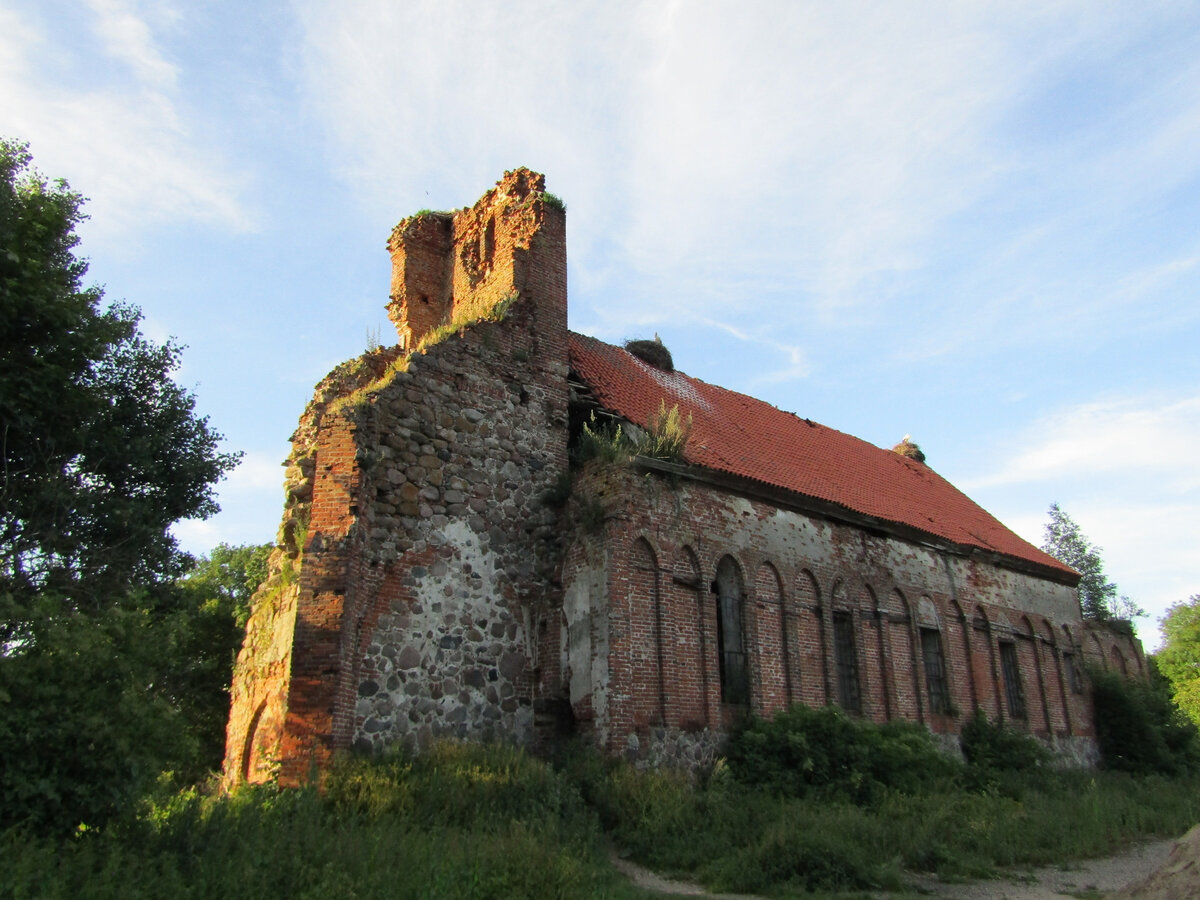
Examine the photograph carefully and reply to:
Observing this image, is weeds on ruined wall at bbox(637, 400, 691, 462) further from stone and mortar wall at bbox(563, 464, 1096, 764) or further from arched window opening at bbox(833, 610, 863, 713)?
arched window opening at bbox(833, 610, 863, 713)

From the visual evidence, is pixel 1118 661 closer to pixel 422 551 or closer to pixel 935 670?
pixel 935 670

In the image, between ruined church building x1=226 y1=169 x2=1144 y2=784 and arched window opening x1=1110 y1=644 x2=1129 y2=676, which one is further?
arched window opening x1=1110 y1=644 x2=1129 y2=676

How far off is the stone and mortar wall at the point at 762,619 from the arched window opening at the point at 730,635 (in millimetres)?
144

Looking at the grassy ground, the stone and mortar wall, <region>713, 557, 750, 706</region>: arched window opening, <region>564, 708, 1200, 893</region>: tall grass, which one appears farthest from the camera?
<region>713, 557, 750, 706</region>: arched window opening

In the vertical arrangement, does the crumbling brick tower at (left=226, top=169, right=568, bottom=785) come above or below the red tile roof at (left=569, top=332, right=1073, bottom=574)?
below

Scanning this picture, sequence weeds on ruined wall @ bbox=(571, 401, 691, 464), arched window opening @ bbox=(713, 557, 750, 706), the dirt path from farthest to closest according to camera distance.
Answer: arched window opening @ bbox=(713, 557, 750, 706) → weeds on ruined wall @ bbox=(571, 401, 691, 464) → the dirt path

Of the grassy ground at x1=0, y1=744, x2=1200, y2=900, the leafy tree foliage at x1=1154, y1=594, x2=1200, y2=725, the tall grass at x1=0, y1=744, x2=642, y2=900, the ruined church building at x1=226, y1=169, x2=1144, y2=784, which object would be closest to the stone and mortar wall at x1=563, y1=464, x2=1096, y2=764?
the ruined church building at x1=226, y1=169, x2=1144, y2=784

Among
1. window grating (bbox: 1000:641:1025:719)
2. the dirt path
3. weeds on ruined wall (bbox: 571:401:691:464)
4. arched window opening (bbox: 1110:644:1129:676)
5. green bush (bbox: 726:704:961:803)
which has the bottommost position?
the dirt path

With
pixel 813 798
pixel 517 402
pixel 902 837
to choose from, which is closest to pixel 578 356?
pixel 517 402

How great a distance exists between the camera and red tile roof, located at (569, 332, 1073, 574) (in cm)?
1677

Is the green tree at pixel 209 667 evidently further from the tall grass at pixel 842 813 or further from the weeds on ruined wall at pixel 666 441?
the tall grass at pixel 842 813

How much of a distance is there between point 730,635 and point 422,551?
5513 mm

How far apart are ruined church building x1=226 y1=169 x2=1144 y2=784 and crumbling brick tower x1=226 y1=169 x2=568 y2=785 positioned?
4 cm

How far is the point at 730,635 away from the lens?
15.0 m
